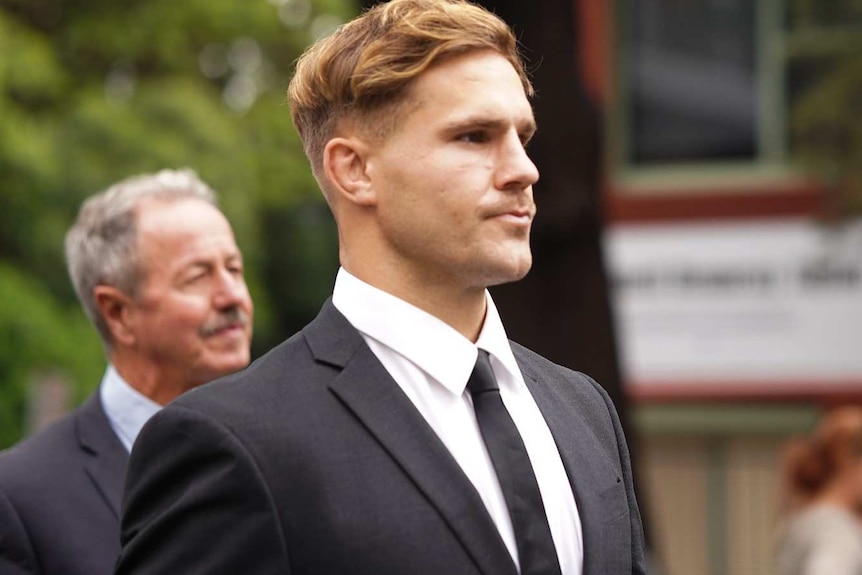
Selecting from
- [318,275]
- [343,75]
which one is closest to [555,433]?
[343,75]

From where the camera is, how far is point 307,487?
2.39 meters

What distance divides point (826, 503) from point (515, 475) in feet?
13.9

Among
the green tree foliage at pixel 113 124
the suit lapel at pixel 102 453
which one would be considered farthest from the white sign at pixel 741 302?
the suit lapel at pixel 102 453

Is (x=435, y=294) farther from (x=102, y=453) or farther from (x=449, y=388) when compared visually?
(x=102, y=453)

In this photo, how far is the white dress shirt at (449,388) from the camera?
2512 millimetres

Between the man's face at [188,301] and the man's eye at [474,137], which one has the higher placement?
the man's eye at [474,137]

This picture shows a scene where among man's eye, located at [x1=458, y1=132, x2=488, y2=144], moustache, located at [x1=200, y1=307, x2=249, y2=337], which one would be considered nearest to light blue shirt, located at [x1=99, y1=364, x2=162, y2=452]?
moustache, located at [x1=200, y1=307, x2=249, y2=337]

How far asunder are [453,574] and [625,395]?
237 inches

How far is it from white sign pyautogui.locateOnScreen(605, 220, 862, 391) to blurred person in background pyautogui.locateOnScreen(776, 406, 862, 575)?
709cm

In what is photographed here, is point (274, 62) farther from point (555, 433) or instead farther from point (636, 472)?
point (555, 433)

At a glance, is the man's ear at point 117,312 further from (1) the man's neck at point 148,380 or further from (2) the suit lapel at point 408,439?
(2) the suit lapel at point 408,439

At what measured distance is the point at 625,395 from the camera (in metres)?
8.33

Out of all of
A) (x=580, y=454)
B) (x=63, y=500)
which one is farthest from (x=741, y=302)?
(x=580, y=454)

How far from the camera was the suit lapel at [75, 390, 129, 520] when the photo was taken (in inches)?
147
